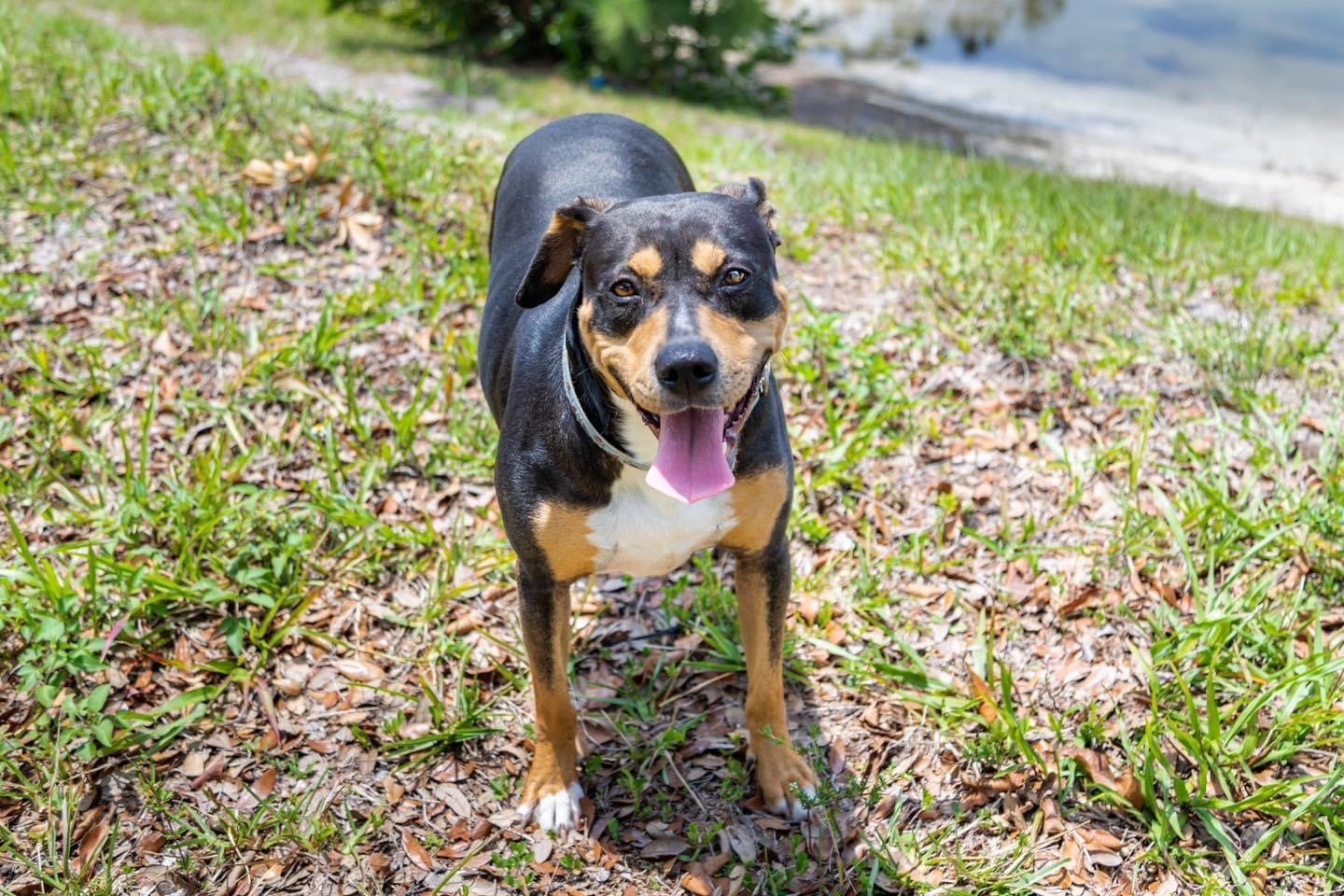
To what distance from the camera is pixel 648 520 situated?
9.66ft

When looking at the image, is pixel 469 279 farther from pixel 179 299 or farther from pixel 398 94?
pixel 398 94

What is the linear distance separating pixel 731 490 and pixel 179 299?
3.27 metres

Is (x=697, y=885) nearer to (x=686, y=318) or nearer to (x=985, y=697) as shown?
(x=985, y=697)

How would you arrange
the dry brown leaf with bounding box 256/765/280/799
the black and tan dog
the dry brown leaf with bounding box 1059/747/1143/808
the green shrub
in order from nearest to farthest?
the black and tan dog
the dry brown leaf with bounding box 1059/747/1143/808
the dry brown leaf with bounding box 256/765/280/799
the green shrub

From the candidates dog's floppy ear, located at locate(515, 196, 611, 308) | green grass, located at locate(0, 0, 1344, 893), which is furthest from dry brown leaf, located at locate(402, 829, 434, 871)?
dog's floppy ear, located at locate(515, 196, 611, 308)

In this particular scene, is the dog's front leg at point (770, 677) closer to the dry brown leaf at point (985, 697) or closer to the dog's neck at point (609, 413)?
the dog's neck at point (609, 413)

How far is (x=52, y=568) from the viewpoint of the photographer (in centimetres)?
373

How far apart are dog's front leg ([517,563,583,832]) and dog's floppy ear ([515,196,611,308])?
797mm

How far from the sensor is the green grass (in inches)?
129

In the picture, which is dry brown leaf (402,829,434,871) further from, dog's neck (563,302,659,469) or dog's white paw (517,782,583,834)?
dog's neck (563,302,659,469)

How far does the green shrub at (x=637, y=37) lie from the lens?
37.3ft

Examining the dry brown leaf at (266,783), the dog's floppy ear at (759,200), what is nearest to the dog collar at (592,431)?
the dog's floppy ear at (759,200)

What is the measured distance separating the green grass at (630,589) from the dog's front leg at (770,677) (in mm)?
115

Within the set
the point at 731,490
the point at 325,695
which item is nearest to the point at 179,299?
the point at 325,695
